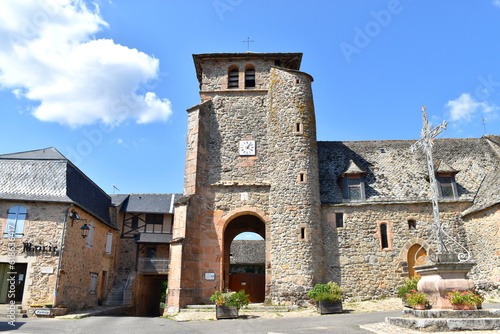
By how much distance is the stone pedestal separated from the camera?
28.6 feet

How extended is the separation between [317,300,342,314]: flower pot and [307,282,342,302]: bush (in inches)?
4.2

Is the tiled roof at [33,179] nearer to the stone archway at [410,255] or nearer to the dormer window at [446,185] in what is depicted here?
the stone archway at [410,255]

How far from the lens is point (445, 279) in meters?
8.88

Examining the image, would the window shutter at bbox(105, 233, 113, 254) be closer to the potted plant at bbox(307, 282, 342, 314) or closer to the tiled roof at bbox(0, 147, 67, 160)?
the tiled roof at bbox(0, 147, 67, 160)

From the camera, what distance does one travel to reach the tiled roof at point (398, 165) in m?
18.2

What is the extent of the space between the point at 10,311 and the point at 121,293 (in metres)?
10.1

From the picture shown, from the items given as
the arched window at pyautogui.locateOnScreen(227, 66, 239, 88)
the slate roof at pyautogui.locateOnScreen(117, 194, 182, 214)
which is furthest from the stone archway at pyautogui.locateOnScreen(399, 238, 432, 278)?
the slate roof at pyautogui.locateOnScreen(117, 194, 182, 214)

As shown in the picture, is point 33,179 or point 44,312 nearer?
point 44,312

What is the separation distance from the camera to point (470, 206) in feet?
57.3

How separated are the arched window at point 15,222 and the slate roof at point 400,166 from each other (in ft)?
42.8

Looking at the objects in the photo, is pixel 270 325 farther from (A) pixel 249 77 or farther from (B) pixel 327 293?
(A) pixel 249 77

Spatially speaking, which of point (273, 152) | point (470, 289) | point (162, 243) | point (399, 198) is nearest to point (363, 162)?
point (399, 198)

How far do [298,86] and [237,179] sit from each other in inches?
209

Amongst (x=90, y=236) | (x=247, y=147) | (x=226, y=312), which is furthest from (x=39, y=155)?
(x=226, y=312)
